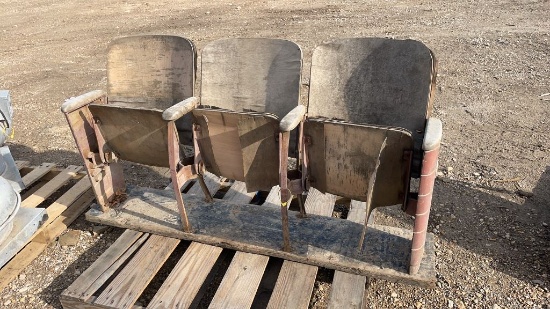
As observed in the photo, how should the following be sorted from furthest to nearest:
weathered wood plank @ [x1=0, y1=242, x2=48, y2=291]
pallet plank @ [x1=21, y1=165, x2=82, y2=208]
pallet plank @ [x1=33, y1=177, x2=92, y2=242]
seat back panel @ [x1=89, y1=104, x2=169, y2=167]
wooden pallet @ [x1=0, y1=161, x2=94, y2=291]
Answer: pallet plank @ [x1=21, y1=165, x2=82, y2=208], pallet plank @ [x1=33, y1=177, x2=92, y2=242], wooden pallet @ [x1=0, y1=161, x2=94, y2=291], weathered wood plank @ [x1=0, y1=242, x2=48, y2=291], seat back panel @ [x1=89, y1=104, x2=169, y2=167]

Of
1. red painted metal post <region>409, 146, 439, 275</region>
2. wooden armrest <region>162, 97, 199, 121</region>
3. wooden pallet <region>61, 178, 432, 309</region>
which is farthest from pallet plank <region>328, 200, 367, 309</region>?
wooden armrest <region>162, 97, 199, 121</region>

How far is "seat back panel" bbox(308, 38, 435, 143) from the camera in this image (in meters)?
2.34

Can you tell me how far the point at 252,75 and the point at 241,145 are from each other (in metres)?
0.62

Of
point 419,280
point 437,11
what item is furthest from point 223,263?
point 437,11

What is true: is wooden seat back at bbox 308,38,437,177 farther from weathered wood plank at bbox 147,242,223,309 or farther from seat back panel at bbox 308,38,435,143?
weathered wood plank at bbox 147,242,223,309

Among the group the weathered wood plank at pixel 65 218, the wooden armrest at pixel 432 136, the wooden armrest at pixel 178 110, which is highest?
the wooden armrest at pixel 432 136

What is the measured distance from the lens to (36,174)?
371 cm

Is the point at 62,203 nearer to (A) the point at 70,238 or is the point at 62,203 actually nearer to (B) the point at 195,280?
(A) the point at 70,238

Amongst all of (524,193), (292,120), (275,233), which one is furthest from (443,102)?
(292,120)

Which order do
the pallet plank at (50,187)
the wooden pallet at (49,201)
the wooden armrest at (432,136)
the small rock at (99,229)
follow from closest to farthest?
the wooden armrest at (432,136), the wooden pallet at (49,201), the small rock at (99,229), the pallet plank at (50,187)

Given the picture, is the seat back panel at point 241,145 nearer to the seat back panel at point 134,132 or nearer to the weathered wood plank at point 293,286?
the seat back panel at point 134,132

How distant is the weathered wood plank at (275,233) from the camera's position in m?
2.40

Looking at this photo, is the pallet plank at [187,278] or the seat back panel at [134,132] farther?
the seat back panel at [134,132]

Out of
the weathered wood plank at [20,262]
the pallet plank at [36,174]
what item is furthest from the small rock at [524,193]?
the pallet plank at [36,174]
